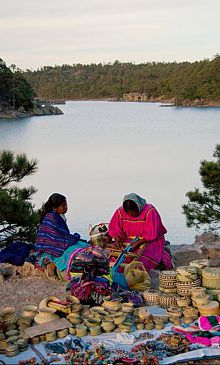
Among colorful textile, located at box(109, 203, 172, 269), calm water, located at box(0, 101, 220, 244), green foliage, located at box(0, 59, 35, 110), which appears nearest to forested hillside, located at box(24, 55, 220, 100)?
green foliage, located at box(0, 59, 35, 110)

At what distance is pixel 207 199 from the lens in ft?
21.5

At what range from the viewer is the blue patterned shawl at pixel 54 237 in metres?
4.40

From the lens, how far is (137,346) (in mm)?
3119

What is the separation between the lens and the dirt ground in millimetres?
4027

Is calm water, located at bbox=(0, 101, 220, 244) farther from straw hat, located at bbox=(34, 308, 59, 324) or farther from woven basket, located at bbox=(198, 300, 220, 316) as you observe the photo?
straw hat, located at bbox=(34, 308, 59, 324)

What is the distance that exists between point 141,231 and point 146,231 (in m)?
0.06

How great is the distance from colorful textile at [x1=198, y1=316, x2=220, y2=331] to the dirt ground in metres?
1.09

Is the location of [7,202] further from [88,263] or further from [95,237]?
[88,263]

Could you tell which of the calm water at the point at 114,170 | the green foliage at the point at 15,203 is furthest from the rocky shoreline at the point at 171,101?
the green foliage at the point at 15,203

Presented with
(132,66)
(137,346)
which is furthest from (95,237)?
(132,66)

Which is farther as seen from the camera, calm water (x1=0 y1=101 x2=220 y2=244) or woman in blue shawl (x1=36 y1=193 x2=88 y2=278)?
calm water (x1=0 y1=101 x2=220 y2=244)

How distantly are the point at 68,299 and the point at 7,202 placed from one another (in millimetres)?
2026

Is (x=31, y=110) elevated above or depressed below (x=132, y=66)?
below

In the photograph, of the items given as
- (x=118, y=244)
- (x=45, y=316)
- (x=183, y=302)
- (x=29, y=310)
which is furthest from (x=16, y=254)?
(x=183, y=302)
